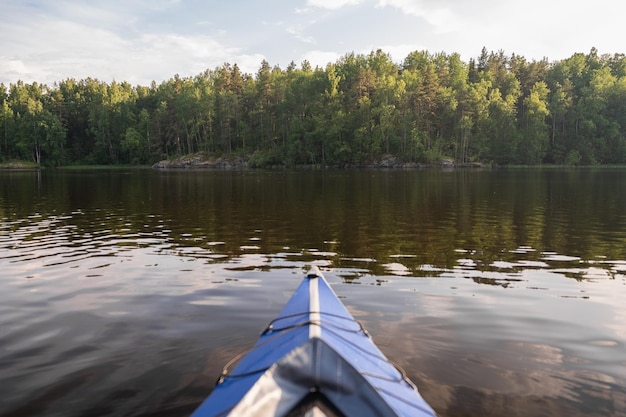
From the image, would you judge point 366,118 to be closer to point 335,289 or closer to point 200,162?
point 200,162

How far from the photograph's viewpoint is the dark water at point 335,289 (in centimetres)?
638

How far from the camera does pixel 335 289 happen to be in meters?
11.2

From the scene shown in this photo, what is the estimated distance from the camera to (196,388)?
6352 mm

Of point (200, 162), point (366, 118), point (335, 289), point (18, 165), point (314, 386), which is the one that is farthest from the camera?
point (18, 165)

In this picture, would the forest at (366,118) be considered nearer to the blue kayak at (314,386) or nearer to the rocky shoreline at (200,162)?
the rocky shoreline at (200,162)

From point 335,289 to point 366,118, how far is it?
95890mm

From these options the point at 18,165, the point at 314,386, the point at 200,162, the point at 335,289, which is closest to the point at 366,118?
the point at 200,162

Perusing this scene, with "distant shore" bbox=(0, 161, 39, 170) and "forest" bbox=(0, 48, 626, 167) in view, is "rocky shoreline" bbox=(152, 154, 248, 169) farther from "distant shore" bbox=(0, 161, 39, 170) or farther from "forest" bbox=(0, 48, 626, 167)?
"distant shore" bbox=(0, 161, 39, 170)

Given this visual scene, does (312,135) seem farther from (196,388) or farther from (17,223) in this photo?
(196,388)

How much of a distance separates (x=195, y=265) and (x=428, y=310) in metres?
7.49

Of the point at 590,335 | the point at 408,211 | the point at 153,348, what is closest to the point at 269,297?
the point at 153,348

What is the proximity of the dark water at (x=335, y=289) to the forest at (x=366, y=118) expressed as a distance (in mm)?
83808

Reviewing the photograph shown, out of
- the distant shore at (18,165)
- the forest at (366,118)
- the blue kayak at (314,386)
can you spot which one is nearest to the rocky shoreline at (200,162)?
the forest at (366,118)

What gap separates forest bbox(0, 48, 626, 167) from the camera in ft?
339
